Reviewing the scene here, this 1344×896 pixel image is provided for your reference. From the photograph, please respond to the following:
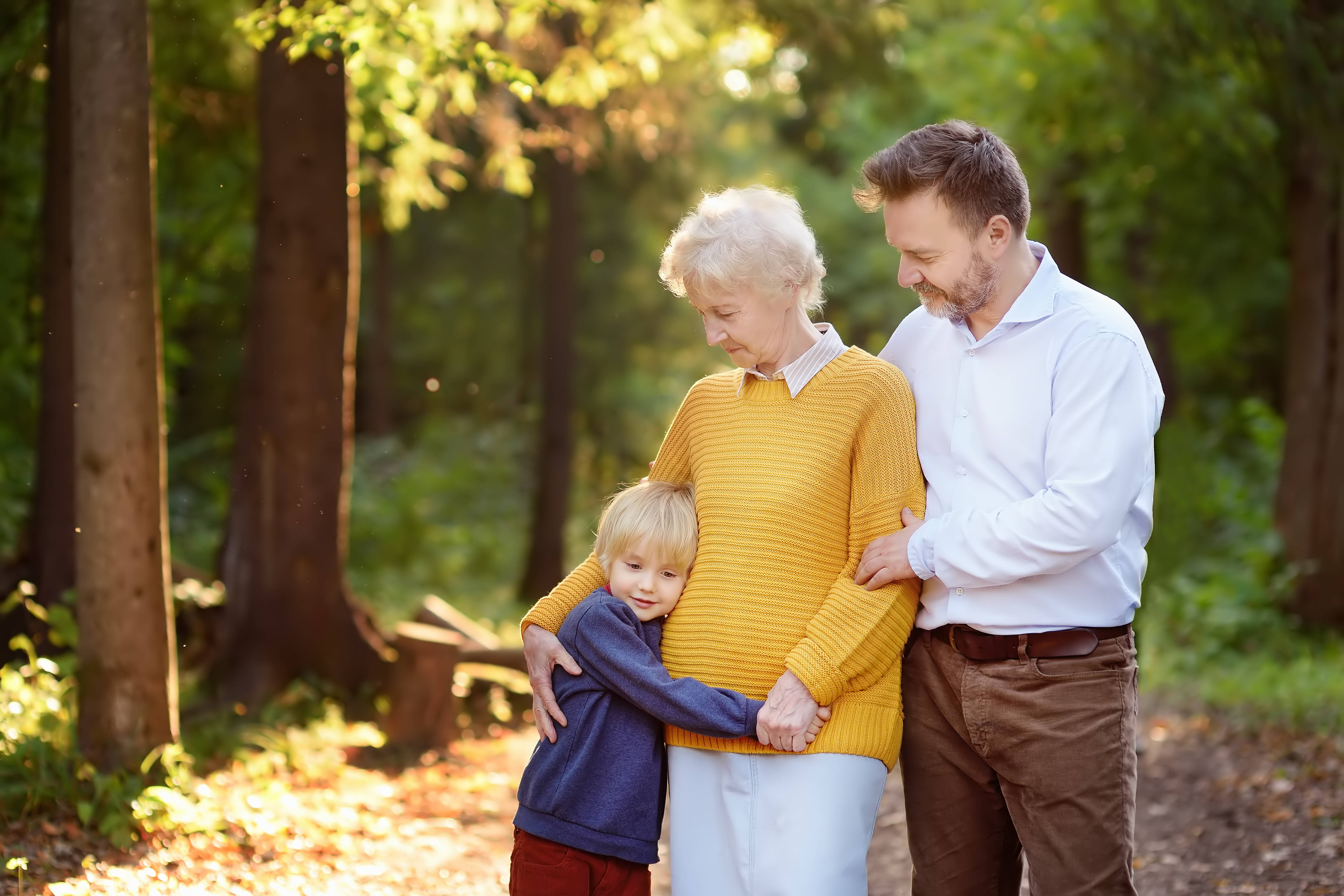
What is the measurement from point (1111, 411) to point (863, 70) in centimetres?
821

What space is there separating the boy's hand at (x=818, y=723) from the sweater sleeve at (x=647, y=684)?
12 cm

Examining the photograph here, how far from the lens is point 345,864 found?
5.07 metres

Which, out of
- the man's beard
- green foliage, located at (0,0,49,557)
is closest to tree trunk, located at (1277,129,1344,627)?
the man's beard

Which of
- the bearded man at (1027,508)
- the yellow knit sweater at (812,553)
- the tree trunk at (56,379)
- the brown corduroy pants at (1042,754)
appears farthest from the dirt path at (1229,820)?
the tree trunk at (56,379)

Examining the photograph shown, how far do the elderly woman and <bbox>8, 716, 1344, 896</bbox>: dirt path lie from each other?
84.2 inches

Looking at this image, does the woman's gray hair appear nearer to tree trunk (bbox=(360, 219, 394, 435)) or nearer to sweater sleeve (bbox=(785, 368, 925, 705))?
sweater sleeve (bbox=(785, 368, 925, 705))

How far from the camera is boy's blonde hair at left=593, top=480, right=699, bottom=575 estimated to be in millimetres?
3082

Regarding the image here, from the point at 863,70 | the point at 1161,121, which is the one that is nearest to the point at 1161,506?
the point at 1161,121

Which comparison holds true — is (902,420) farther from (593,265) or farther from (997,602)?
(593,265)

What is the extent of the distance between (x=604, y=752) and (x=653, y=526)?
1.77 ft

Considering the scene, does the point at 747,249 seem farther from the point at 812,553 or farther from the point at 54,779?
the point at 54,779

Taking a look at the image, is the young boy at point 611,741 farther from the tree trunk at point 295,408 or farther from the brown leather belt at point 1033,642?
the tree trunk at point 295,408

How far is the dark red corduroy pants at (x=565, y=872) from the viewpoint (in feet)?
10.0

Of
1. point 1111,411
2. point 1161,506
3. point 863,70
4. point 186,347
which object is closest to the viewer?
point 1111,411
